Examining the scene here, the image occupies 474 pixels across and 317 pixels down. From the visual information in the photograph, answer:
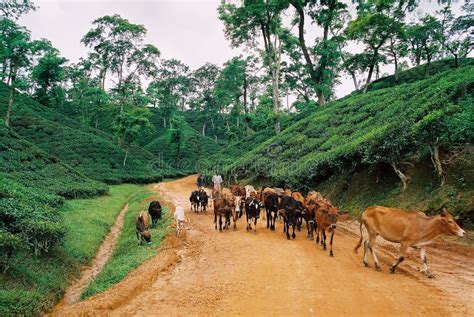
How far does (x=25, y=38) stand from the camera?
109ft

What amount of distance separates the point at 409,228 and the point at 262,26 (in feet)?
101

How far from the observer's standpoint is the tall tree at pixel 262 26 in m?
32.7

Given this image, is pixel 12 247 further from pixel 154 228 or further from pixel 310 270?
pixel 310 270

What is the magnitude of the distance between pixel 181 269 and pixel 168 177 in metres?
36.3

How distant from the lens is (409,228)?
8.26m

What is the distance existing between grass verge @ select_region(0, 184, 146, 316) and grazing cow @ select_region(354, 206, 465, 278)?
8.63 m

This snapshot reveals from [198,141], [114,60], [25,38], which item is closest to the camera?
[25,38]

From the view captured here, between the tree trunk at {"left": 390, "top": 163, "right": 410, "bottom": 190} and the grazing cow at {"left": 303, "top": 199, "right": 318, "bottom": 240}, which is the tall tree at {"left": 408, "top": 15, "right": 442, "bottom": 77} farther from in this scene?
the grazing cow at {"left": 303, "top": 199, "right": 318, "bottom": 240}

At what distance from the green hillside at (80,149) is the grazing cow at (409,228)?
31058mm

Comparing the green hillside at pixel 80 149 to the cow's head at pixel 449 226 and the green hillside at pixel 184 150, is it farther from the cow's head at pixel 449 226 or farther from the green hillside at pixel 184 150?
the cow's head at pixel 449 226

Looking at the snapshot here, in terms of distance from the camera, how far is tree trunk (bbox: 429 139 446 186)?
1207 cm

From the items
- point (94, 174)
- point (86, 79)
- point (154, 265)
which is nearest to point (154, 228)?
point (154, 265)

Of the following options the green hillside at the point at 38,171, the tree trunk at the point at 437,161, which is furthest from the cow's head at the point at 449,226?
the green hillside at the point at 38,171

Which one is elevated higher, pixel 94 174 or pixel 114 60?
pixel 114 60
